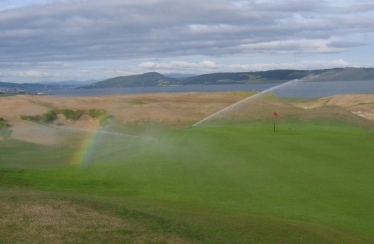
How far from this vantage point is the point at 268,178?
17.7 meters

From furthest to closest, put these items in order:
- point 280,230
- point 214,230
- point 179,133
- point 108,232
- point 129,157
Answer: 1. point 179,133
2. point 129,157
3. point 280,230
4. point 214,230
5. point 108,232

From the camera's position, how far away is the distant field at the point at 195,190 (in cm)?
1012

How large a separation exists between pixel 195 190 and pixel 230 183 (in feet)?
4.46

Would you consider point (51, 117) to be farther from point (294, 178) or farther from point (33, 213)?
point (33, 213)

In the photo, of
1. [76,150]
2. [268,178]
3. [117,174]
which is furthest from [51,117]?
[268,178]

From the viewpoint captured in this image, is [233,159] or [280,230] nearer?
[280,230]

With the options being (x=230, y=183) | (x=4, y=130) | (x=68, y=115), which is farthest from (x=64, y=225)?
(x=68, y=115)

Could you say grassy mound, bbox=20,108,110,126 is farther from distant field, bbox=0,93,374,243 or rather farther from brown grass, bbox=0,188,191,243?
brown grass, bbox=0,188,191,243

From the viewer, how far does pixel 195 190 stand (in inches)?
655

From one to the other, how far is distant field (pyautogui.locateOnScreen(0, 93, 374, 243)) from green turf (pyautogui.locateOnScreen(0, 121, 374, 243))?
38 millimetres

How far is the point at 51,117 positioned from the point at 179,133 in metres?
20.7

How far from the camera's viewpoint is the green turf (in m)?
11.9

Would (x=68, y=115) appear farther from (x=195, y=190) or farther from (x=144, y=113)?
(x=195, y=190)

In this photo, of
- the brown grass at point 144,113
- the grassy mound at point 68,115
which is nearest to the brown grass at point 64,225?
the brown grass at point 144,113
